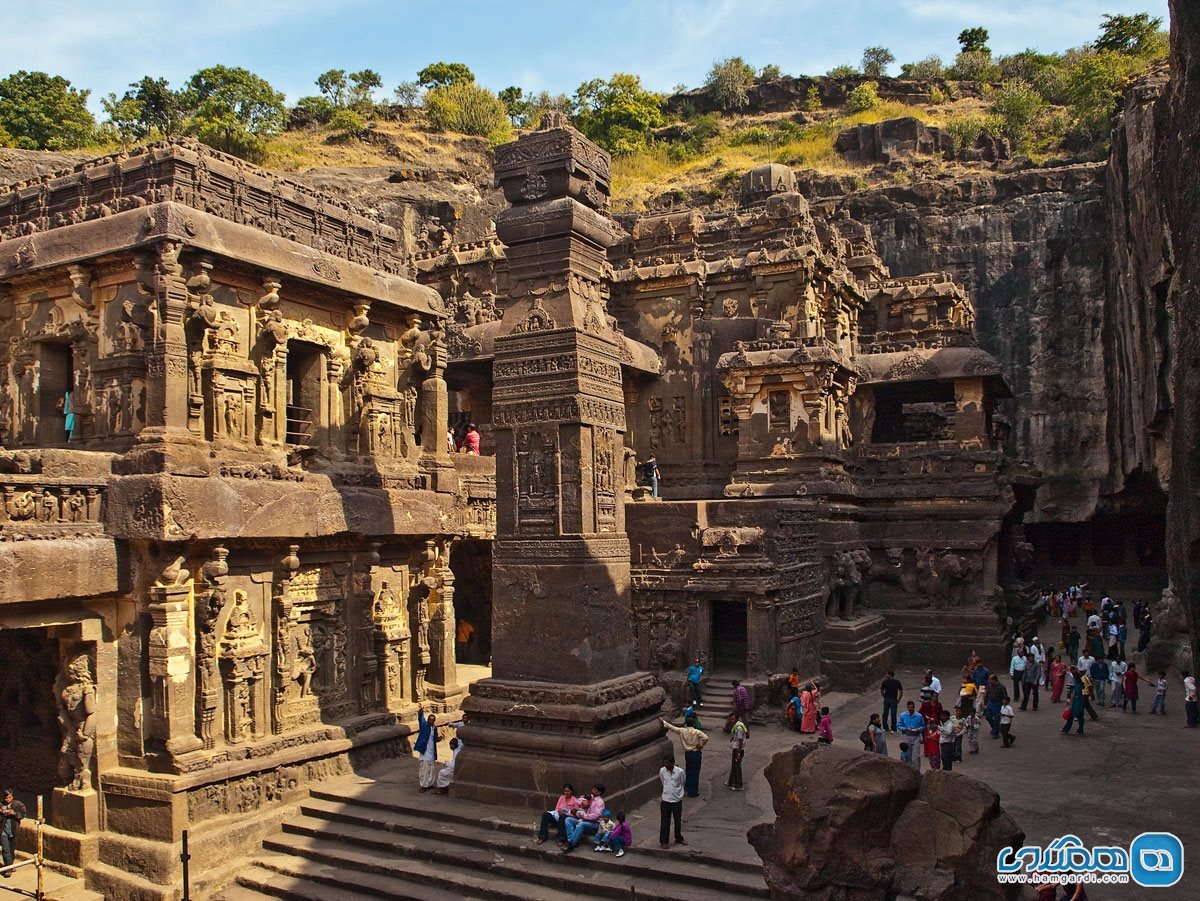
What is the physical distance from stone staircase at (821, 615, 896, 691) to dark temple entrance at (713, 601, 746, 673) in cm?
242

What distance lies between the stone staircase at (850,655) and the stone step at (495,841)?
9.97 meters

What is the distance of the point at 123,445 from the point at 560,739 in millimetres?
6437

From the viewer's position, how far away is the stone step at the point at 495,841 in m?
9.37

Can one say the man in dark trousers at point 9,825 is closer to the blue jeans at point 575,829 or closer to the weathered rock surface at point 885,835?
the blue jeans at point 575,829

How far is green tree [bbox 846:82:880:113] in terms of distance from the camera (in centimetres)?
6381

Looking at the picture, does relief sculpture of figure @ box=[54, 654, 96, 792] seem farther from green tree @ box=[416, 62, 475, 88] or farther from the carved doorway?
green tree @ box=[416, 62, 475, 88]

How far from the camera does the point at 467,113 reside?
201ft

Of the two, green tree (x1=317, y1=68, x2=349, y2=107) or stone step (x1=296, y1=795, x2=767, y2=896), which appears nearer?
stone step (x1=296, y1=795, x2=767, y2=896)

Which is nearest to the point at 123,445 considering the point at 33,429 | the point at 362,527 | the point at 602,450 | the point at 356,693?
the point at 33,429

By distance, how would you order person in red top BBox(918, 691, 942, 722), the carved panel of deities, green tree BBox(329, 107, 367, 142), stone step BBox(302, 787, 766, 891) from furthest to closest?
green tree BBox(329, 107, 367, 142) → person in red top BBox(918, 691, 942, 722) → the carved panel of deities → stone step BBox(302, 787, 766, 891)

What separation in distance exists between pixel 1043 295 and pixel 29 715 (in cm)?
3581

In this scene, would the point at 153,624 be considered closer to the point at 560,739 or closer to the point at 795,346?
the point at 560,739

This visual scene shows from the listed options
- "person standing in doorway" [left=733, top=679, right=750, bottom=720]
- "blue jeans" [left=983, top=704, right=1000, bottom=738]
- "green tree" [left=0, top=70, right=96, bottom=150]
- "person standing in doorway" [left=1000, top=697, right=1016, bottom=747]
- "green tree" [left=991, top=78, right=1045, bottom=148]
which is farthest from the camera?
"green tree" [left=991, top=78, right=1045, bottom=148]

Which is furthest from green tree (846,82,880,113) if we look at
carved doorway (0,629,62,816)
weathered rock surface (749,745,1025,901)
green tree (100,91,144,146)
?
weathered rock surface (749,745,1025,901)
